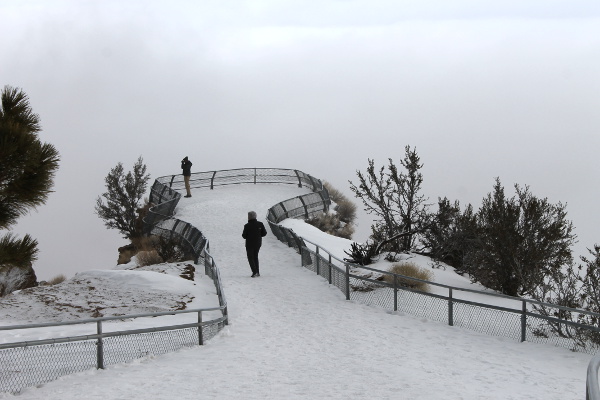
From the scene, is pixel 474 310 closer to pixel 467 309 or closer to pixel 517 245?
pixel 467 309

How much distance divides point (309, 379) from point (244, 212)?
23740 millimetres

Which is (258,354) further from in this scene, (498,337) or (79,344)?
(498,337)

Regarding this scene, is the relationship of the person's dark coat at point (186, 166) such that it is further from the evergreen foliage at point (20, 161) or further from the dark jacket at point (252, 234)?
the evergreen foliage at point (20, 161)

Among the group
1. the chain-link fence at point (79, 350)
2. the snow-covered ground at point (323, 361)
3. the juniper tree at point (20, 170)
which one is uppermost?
the juniper tree at point (20, 170)

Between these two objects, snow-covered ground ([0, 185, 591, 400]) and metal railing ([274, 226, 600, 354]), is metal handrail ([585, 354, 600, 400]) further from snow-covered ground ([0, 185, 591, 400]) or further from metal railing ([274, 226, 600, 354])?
metal railing ([274, 226, 600, 354])

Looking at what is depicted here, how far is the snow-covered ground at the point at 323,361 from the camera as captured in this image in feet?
35.8

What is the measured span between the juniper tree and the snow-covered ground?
3092 millimetres

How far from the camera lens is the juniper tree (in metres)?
13.2

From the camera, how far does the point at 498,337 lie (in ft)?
48.5

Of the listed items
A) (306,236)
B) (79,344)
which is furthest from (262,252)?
(79,344)

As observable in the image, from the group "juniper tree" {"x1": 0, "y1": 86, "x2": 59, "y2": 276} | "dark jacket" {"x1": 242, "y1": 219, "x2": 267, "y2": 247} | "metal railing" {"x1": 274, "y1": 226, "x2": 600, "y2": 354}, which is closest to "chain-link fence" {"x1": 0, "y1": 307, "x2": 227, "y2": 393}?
"juniper tree" {"x1": 0, "y1": 86, "x2": 59, "y2": 276}

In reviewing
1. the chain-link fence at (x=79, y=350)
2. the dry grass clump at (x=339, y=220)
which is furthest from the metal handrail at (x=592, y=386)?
the dry grass clump at (x=339, y=220)

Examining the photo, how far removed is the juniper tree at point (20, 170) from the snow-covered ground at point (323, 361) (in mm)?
3092

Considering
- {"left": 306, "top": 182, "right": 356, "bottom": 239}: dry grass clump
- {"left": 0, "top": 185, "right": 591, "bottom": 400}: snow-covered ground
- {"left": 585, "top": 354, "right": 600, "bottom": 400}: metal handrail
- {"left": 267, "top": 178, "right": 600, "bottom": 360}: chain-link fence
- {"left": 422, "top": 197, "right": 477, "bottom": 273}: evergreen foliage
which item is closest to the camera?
{"left": 585, "top": 354, "right": 600, "bottom": 400}: metal handrail
